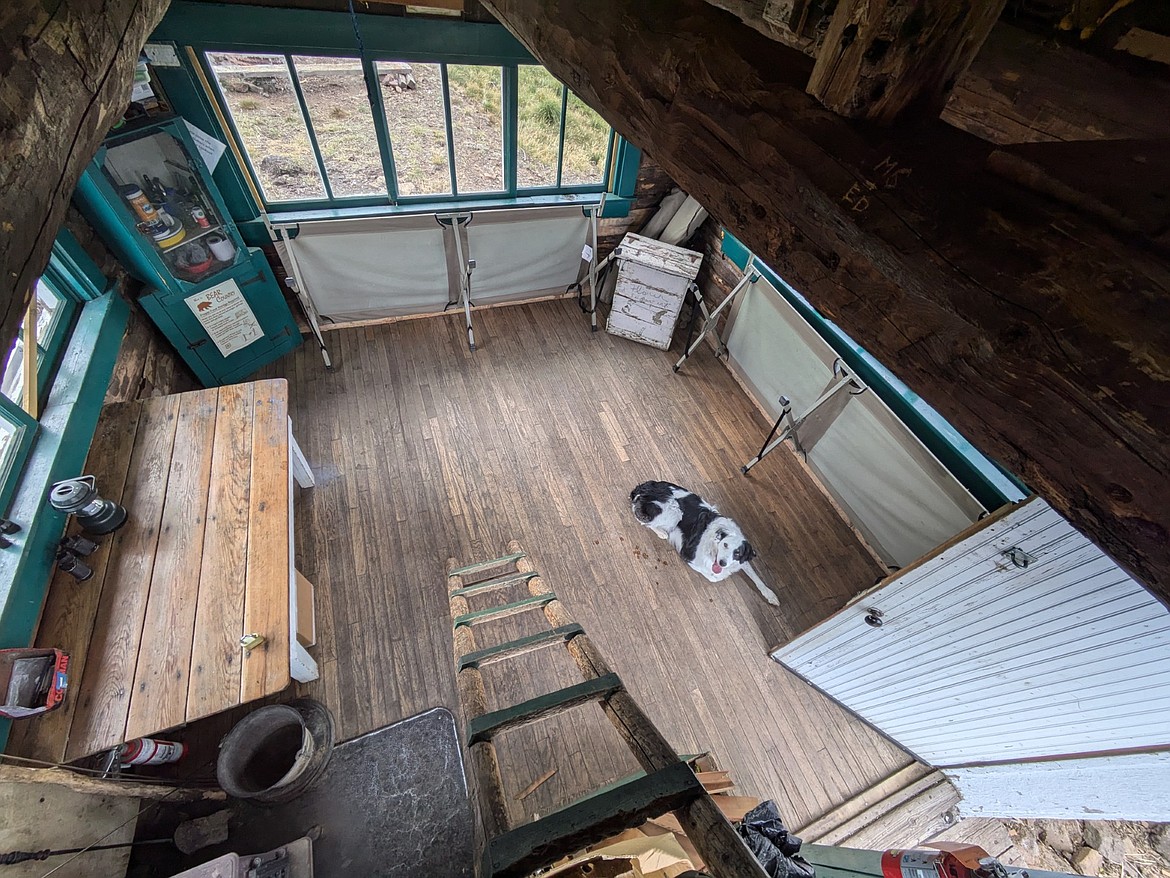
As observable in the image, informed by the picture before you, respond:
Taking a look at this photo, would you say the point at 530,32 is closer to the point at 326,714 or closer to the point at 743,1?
the point at 743,1

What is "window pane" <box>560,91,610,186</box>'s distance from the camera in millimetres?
3721

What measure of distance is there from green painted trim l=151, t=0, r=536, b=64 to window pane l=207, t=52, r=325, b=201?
136 mm

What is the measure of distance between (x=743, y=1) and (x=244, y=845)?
3152 mm

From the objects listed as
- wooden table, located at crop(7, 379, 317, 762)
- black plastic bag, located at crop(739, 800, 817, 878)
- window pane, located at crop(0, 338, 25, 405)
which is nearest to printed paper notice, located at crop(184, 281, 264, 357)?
wooden table, located at crop(7, 379, 317, 762)

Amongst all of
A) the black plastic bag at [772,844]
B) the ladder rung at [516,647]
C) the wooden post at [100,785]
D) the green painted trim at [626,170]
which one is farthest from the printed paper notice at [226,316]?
the black plastic bag at [772,844]

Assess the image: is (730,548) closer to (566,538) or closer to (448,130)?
(566,538)

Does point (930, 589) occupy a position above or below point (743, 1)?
Result: below

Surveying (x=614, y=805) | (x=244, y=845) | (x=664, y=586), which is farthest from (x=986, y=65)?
(x=244, y=845)

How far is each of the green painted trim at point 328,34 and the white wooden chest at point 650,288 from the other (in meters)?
1.43

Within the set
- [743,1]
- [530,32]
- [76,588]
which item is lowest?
[743,1]

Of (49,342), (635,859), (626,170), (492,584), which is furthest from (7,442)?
(626,170)

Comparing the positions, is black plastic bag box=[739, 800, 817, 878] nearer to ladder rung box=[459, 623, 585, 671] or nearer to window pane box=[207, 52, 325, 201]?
ladder rung box=[459, 623, 585, 671]

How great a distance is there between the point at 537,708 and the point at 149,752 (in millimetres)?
1837

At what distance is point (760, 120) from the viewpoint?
28.4 inches
